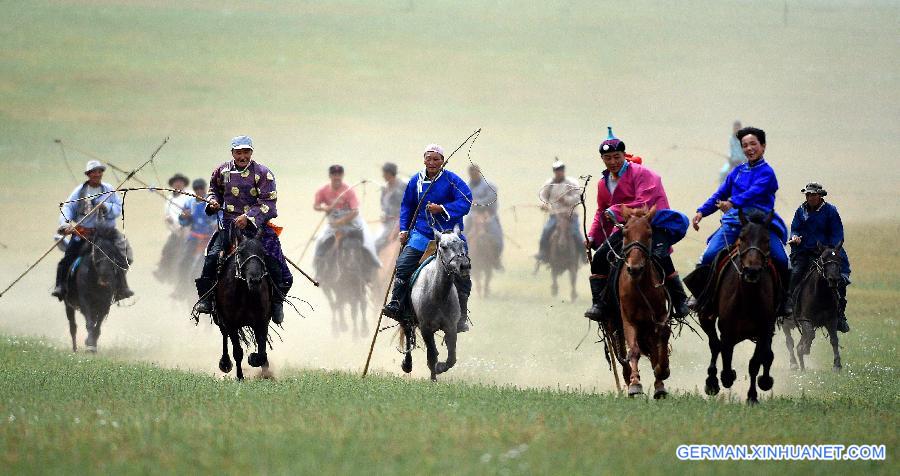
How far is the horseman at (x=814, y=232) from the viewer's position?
18.4m

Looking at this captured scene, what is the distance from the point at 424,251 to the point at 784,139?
3880 cm

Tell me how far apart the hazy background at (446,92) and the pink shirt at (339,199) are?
1859 centimetres

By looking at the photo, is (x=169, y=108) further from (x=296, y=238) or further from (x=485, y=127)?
(x=296, y=238)

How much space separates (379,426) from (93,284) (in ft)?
38.3

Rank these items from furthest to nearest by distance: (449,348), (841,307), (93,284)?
1. (93,284)
2. (841,307)
3. (449,348)

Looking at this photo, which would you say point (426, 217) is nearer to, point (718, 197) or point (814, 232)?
point (718, 197)

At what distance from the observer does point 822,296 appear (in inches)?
765

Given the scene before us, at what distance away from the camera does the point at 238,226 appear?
50.8 feet

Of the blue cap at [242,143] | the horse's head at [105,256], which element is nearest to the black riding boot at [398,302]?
the blue cap at [242,143]

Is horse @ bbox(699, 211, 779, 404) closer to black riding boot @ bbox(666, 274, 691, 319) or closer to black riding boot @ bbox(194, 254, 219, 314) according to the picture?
black riding boot @ bbox(666, 274, 691, 319)

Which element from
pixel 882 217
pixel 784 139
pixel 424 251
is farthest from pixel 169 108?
pixel 424 251

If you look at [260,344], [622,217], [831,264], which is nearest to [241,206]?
[260,344]

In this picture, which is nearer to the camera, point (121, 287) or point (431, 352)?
point (431, 352)

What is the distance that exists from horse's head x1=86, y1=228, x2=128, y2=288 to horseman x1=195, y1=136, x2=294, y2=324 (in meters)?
5.23
